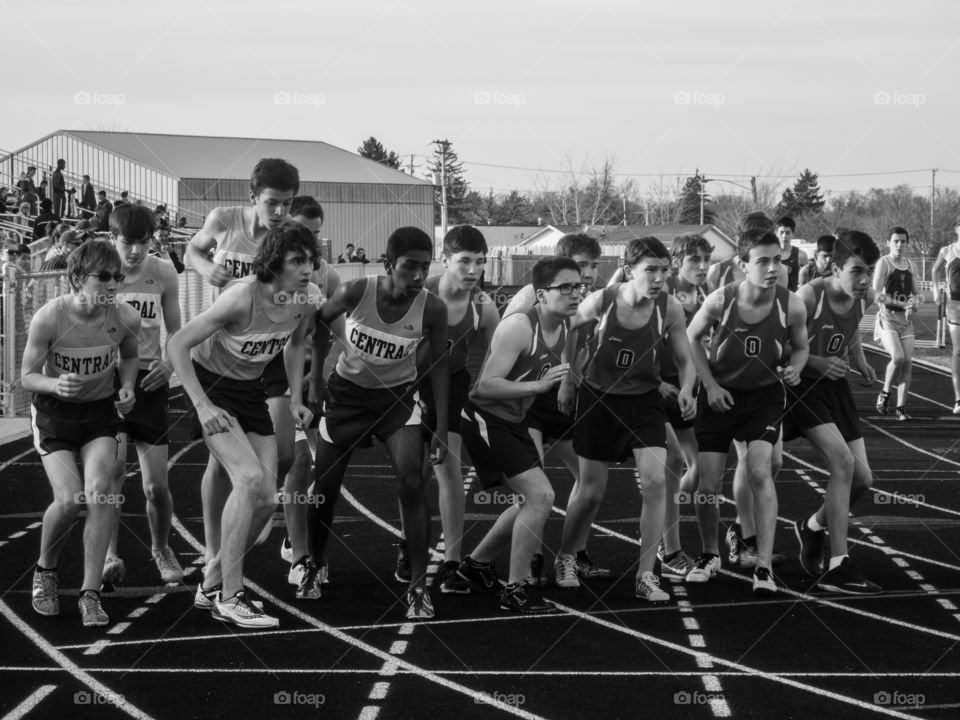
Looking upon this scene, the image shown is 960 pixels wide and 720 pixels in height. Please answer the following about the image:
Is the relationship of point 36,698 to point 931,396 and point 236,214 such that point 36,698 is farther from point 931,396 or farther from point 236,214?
point 931,396

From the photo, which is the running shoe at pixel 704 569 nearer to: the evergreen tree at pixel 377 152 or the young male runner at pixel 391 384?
the young male runner at pixel 391 384

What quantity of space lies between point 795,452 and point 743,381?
241 inches

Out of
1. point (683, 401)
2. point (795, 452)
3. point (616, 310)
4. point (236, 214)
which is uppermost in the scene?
point (236, 214)

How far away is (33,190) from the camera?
28094mm

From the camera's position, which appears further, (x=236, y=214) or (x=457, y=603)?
(x=236, y=214)

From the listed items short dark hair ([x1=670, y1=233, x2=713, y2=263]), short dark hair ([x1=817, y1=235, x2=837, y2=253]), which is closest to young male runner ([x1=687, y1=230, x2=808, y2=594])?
short dark hair ([x1=670, y1=233, x2=713, y2=263])

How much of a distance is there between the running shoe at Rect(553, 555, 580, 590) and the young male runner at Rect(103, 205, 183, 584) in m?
2.08

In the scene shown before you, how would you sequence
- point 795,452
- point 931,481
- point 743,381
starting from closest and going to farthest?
1. point 743,381
2. point 931,481
3. point 795,452

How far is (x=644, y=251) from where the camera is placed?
24.5ft

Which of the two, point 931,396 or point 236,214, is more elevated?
point 236,214

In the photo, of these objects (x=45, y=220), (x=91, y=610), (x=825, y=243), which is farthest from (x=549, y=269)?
(x=45, y=220)

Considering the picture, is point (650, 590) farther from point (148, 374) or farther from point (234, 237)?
point (234, 237)

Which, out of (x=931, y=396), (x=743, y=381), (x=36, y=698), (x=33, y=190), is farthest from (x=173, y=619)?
(x=33, y=190)

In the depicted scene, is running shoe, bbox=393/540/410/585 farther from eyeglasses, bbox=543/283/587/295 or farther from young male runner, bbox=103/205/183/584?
eyeglasses, bbox=543/283/587/295
